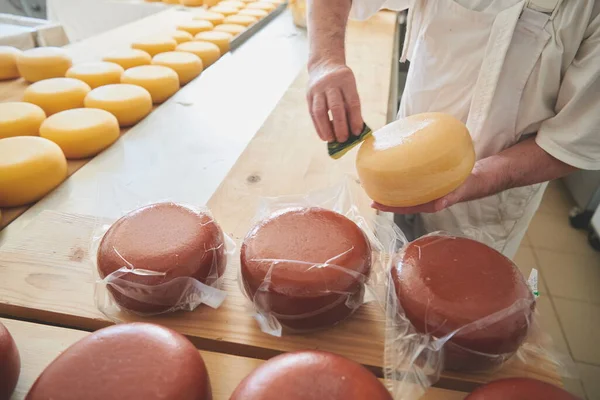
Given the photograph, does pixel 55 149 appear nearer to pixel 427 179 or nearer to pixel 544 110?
pixel 427 179

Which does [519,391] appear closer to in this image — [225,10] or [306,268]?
[306,268]

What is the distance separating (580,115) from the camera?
91 cm

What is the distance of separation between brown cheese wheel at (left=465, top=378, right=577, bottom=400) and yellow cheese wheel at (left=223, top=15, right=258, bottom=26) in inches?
115

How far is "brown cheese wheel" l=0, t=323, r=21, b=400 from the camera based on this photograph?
1.88 feet

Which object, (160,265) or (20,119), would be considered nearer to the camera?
(160,265)

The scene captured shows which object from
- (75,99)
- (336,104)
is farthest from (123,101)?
(336,104)

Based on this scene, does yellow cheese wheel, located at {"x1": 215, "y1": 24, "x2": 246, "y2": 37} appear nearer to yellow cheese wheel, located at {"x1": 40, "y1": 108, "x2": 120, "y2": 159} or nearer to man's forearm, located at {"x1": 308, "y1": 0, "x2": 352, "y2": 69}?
yellow cheese wheel, located at {"x1": 40, "y1": 108, "x2": 120, "y2": 159}

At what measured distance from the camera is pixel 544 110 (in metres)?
1.01

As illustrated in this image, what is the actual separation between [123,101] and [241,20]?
1601 millimetres

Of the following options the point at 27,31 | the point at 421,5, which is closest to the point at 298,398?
the point at 421,5

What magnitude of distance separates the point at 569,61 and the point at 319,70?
574mm

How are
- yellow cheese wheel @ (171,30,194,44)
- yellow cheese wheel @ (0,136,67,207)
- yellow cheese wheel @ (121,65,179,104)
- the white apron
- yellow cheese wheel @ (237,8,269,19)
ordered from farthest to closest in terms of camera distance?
yellow cheese wheel @ (237,8,269,19) < yellow cheese wheel @ (171,30,194,44) < yellow cheese wheel @ (121,65,179,104) < yellow cheese wheel @ (0,136,67,207) < the white apron

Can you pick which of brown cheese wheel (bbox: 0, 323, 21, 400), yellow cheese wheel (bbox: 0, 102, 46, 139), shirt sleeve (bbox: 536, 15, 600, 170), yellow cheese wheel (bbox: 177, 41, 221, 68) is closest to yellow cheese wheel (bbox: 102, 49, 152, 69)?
yellow cheese wheel (bbox: 177, 41, 221, 68)

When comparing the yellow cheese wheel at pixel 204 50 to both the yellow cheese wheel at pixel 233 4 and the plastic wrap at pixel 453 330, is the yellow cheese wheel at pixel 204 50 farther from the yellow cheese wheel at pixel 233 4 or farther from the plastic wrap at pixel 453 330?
the plastic wrap at pixel 453 330
